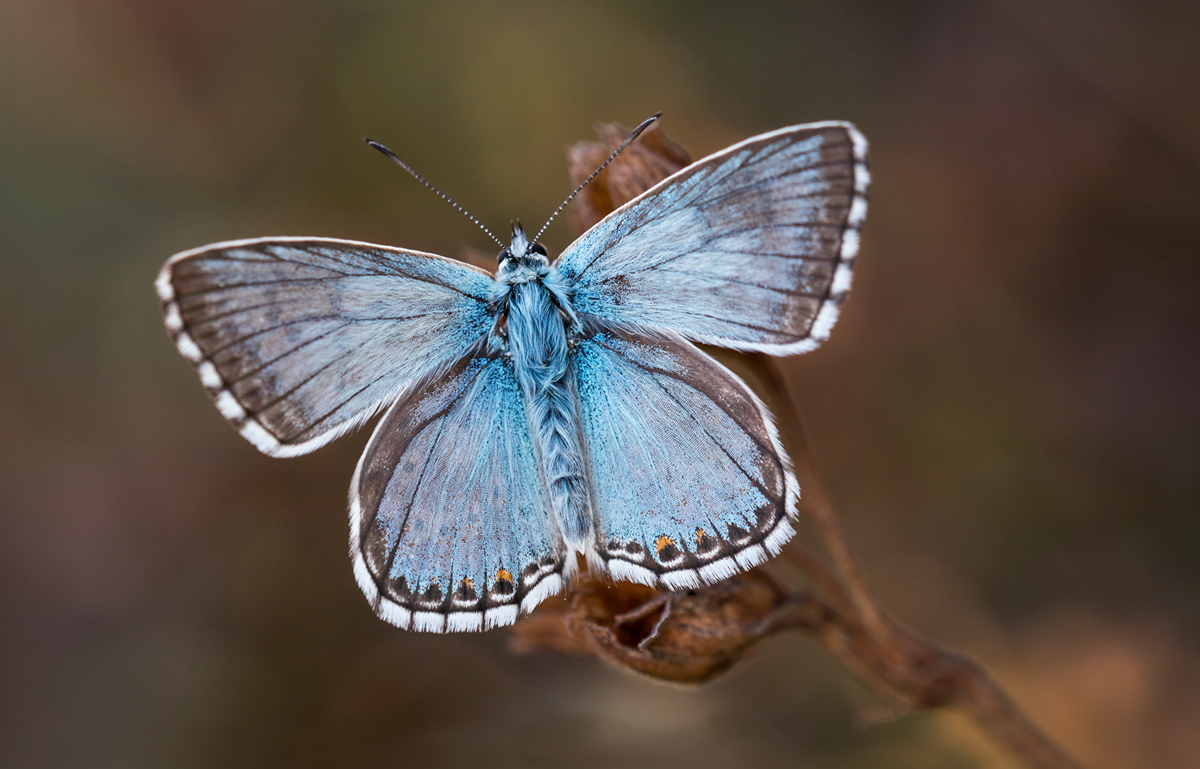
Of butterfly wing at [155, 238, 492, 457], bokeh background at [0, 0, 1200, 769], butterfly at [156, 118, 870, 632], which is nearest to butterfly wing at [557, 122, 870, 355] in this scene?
butterfly at [156, 118, 870, 632]

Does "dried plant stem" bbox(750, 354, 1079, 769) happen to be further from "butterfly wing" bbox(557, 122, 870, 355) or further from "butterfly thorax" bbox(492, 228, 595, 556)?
"butterfly thorax" bbox(492, 228, 595, 556)

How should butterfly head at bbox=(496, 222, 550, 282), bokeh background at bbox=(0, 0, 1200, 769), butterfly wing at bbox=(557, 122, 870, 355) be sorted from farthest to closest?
bokeh background at bbox=(0, 0, 1200, 769), butterfly head at bbox=(496, 222, 550, 282), butterfly wing at bbox=(557, 122, 870, 355)

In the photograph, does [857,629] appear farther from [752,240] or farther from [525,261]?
[525,261]

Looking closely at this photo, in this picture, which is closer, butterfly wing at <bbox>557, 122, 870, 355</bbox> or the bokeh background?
butterfly wing at <bbox>557, 122, 870, 355</bbox>

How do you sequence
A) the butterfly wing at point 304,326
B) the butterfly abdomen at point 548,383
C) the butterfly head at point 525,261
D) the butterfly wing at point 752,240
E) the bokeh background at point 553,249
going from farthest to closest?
1. the bokeh background at point 553,249
2. the butterfly head at point 525,261
3. the butterfly abdomen at point 548,383
4. the butterfly wing at point 304,326
5. the butterfly wing at point 752,240

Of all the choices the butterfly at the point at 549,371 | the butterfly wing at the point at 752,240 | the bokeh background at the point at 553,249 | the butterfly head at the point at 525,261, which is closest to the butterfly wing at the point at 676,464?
the butterfly at the point at 549,371

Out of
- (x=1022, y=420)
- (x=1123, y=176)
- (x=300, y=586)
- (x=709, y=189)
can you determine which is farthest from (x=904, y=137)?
(x=300, y=586)

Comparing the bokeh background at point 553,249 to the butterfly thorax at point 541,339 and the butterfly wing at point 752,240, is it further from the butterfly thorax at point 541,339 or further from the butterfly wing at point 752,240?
the butterfly wing at point 752,240

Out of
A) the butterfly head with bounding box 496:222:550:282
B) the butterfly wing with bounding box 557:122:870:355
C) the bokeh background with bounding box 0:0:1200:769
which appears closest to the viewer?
the butterfly wing with bounding box 557:122:870:355

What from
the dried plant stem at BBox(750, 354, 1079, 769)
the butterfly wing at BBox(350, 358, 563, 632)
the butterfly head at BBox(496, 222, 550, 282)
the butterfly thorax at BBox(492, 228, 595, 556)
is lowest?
the dried plant stem at BBox(750, 354, 1079, 769)
